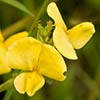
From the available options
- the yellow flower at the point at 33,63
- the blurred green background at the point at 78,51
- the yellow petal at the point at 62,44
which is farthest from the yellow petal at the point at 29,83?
the blurred green background at the point at 78,51

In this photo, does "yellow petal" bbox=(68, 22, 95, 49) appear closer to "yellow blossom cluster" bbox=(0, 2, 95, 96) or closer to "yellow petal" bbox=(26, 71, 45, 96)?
"yellow blossom cluster" bbox=(0, 2, 95, 96)

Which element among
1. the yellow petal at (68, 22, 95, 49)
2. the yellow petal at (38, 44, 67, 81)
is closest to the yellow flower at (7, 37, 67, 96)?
the yellow petal at (38, 44, 67, 81)

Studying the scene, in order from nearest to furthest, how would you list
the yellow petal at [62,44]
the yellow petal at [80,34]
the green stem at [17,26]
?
the yellow petal at [62,44] → the yellow petal at [80,34] → the green stem at [17,26]

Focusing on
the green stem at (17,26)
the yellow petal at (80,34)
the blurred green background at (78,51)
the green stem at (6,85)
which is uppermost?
the green stem at (6,85)

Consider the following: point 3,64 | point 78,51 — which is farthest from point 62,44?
point 78,51

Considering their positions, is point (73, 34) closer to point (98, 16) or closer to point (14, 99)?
point (14, 99)

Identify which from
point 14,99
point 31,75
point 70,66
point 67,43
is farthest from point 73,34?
point 70,66

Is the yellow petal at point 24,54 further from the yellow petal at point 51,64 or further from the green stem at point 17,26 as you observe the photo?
the green stem at point 17,26
